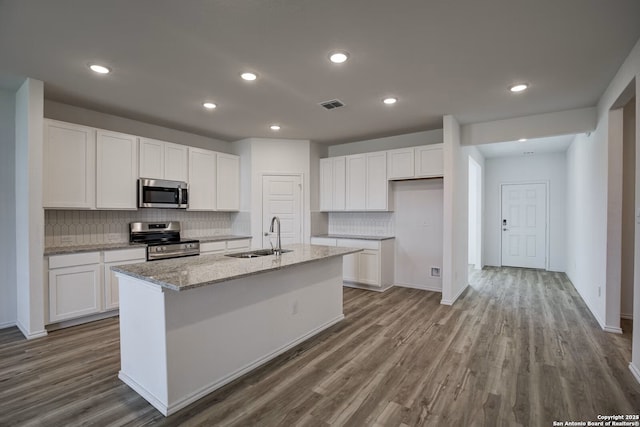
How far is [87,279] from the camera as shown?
3.56 m

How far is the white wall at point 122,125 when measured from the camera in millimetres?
3799

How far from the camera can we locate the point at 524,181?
23.5ft

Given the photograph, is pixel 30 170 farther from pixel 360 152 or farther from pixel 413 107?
pixel 360 152

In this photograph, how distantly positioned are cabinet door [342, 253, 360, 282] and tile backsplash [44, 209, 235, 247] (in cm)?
247

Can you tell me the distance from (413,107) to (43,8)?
11.6 ft

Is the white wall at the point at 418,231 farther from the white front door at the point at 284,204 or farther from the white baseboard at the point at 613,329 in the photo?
the white baseboard at the point at 613,329

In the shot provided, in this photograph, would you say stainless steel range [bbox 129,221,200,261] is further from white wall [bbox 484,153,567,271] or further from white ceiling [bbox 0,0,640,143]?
white wall [bbox 484,153,567,271]

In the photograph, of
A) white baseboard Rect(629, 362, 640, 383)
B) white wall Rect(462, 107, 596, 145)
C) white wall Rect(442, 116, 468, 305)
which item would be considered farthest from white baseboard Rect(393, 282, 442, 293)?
white baseboard Rect(629, 362, 640, 383)

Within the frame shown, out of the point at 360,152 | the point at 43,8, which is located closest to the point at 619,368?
the point at 360,152

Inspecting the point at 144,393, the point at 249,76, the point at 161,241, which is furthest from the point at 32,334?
the point at 249,76

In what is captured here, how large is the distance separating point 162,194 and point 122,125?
3.59 ft

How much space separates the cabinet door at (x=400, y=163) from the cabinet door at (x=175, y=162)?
323cm

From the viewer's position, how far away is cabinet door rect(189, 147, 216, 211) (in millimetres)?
4898

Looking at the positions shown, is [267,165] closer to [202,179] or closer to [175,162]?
[202,179]
